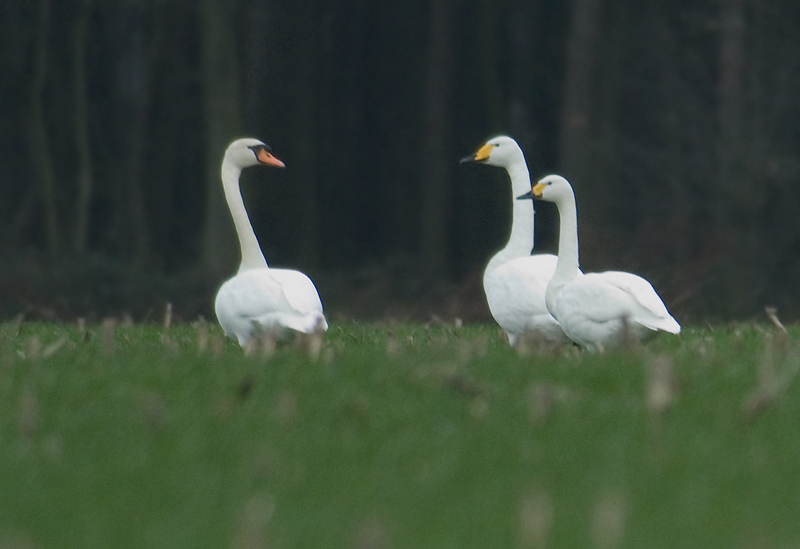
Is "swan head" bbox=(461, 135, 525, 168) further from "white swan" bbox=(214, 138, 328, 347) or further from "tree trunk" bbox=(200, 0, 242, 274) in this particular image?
"tree trunk" bbox=(200, 0, 242, 274)

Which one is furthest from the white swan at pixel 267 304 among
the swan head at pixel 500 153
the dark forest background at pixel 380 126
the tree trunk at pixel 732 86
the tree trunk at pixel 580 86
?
the tree trunk at pixel 732 86

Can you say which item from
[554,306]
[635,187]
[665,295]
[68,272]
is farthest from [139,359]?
[635,187]

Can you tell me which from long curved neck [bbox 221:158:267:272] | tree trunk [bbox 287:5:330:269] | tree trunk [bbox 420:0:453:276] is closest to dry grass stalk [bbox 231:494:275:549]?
long curved neck [bbox 221:158:267:272]

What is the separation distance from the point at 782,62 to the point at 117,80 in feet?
40.4

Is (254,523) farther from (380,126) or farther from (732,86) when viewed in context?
(380,126)

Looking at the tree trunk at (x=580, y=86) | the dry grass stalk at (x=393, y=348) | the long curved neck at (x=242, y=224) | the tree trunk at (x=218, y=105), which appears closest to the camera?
the dry grass stalk at (x=393, y=348)

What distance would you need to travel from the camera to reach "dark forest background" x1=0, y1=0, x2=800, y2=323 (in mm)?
20984

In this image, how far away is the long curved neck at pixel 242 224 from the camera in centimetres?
1009

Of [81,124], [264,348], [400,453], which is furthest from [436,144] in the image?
[400,453]

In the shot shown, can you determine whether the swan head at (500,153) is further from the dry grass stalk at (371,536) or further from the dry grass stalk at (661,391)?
the dry grass stalk at (371,536)

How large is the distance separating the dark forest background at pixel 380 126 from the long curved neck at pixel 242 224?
860cm

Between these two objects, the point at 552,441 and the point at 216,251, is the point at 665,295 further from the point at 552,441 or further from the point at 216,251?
the point at 552,441

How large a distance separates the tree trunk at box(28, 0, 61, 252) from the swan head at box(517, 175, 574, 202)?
49.8ft

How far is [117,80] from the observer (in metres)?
30.0
